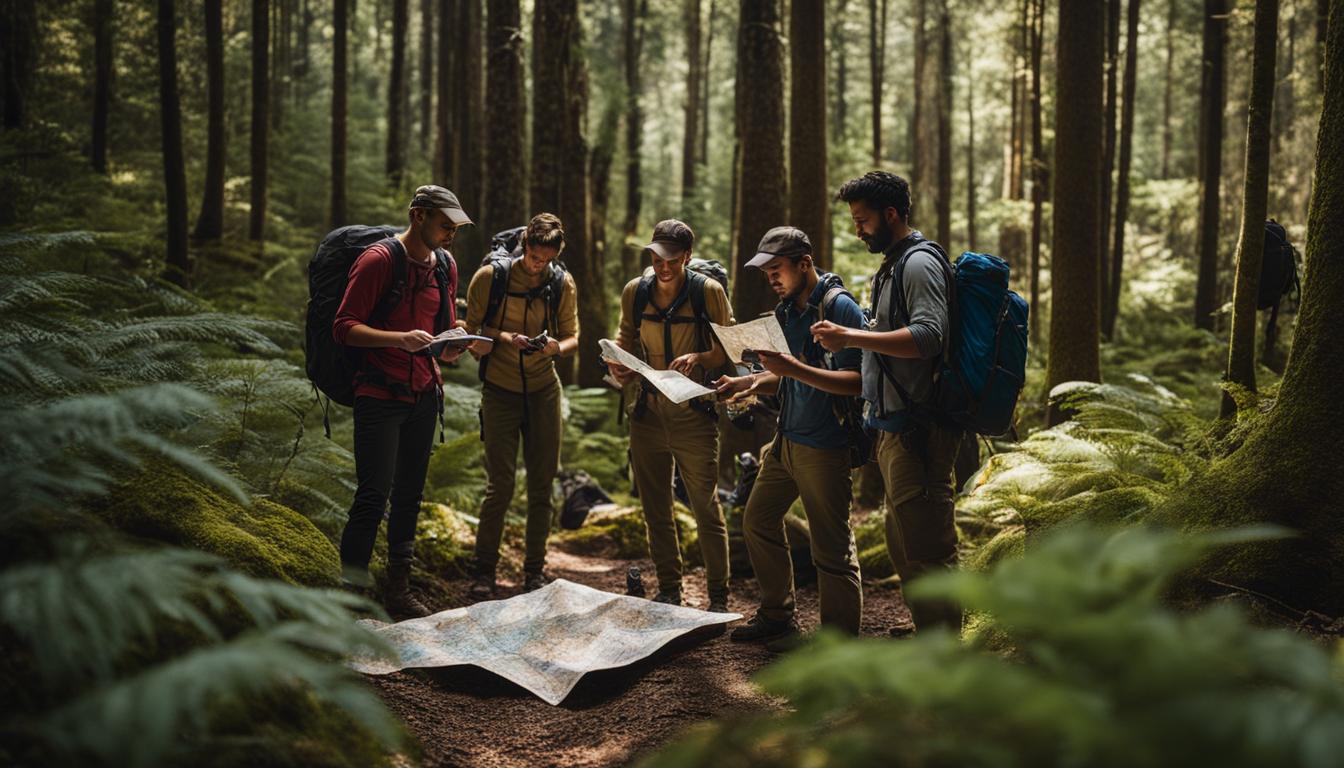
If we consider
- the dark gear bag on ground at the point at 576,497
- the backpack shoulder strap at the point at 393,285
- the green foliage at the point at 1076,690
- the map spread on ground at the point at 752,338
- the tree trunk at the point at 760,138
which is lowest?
the dark gear bag on ground at the point at 576,497

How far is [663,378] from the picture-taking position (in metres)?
5.53

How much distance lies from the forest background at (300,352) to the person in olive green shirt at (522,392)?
0.70 m

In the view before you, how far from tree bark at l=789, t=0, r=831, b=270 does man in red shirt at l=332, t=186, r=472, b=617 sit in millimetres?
5531

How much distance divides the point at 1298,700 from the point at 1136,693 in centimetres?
30

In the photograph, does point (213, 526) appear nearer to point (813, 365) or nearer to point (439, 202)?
point (439, 202)

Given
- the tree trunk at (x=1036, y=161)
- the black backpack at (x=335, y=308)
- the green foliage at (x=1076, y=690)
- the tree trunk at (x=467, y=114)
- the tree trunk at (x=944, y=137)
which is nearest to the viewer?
the green foliage at (x=1076, y=690)

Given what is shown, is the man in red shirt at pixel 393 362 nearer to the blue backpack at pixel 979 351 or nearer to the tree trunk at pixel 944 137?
Result: the blue backpack at pixel 979 351

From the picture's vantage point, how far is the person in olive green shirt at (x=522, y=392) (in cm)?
670

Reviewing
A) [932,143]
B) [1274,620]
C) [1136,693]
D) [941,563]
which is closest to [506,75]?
[941,563]

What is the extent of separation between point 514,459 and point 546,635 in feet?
6.43

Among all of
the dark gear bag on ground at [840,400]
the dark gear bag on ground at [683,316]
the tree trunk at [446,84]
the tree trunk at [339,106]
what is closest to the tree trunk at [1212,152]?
the dark gear bag on ground at [683,316]

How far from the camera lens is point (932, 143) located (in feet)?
126

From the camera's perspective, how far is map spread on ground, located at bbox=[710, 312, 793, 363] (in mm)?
4988

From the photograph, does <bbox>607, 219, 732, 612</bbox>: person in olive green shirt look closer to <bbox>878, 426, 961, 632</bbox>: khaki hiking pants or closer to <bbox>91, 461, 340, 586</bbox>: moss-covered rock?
<bbox>878, 426, 961, 632</bbox>: khaki hiking pants
